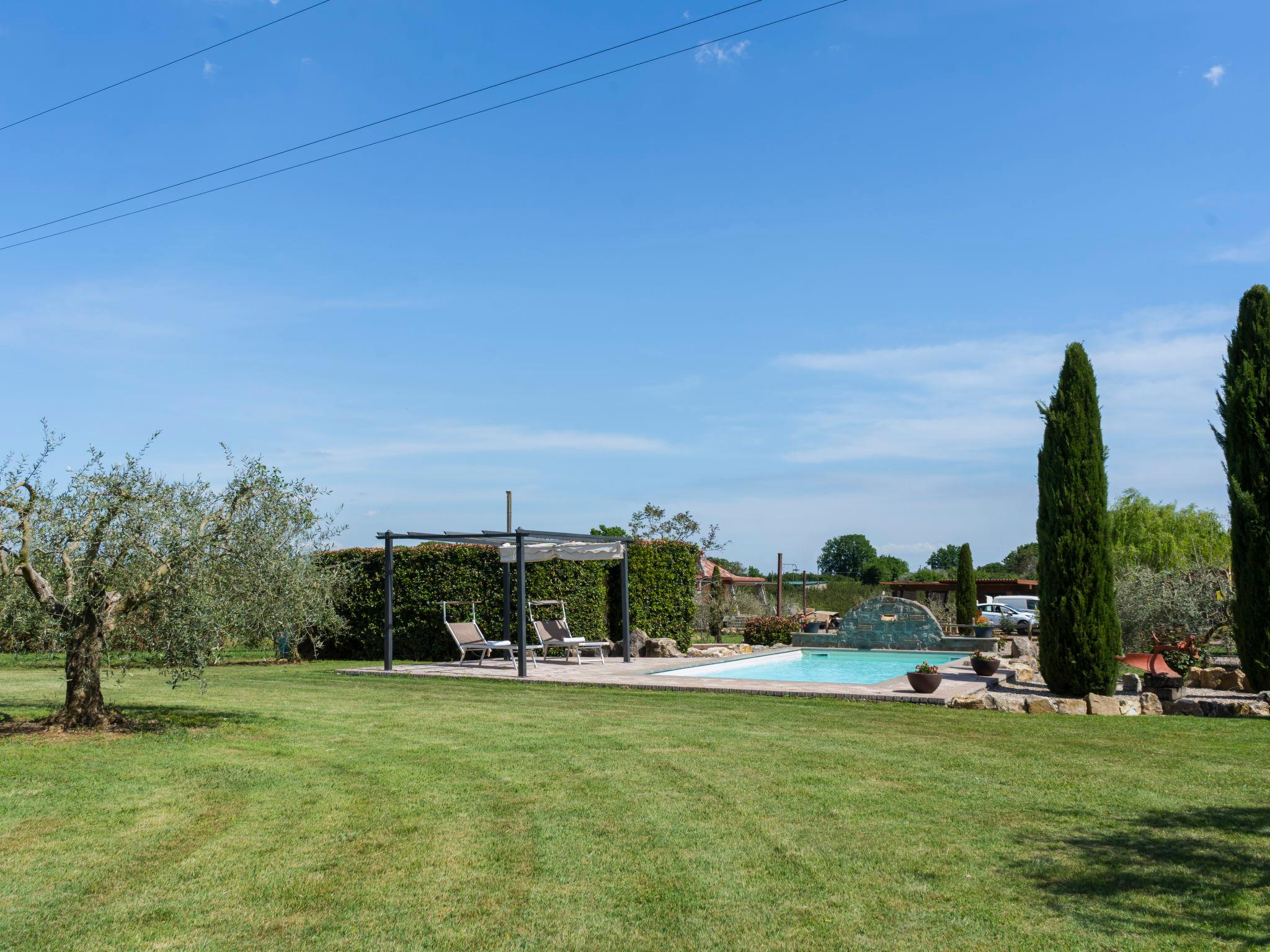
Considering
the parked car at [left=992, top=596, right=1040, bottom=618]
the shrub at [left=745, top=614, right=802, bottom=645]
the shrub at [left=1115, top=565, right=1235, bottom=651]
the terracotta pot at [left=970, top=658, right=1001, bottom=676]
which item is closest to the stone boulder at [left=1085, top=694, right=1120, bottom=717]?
the terracotta pot at [left=970, top=658, right=1001, bottom=676]

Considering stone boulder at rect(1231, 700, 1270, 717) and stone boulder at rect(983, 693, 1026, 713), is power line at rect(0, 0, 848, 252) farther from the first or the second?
stone boulder at rect(1231, 700, 1270, 717)

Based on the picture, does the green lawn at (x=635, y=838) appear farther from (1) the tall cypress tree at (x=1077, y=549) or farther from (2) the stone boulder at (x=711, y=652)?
(2) the stone boulder at (x=711, y=652)

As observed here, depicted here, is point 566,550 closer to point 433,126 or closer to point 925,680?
point 925,680

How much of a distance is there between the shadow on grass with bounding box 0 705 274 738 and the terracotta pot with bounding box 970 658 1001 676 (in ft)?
31.0

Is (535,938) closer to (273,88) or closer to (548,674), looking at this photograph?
(548,674)

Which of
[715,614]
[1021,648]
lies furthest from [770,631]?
[1021,648]

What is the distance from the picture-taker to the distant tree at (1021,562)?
7025cm

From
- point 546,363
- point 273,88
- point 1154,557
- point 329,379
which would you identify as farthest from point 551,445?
point 1154,557

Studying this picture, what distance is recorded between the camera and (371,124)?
1365 cm

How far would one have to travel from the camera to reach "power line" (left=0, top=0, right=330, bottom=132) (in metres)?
12.2

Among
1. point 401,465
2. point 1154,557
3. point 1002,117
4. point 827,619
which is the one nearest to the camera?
point 1002,117

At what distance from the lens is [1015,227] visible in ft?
38.2

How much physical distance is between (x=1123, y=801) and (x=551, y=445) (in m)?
16.6

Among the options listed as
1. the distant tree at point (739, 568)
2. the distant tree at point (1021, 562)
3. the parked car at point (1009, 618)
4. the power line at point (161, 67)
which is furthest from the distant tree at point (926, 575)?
the power line at point (161, 67)
